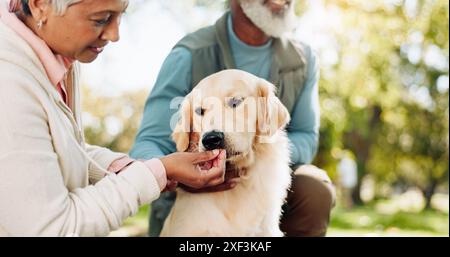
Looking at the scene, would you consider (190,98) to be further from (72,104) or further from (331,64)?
(331,64)

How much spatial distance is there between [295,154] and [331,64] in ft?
15.5

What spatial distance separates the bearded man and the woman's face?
0.86 meters

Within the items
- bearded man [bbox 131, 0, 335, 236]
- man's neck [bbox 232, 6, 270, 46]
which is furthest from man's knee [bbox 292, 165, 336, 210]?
man's neck [bbox 232, 6, 270, 46]

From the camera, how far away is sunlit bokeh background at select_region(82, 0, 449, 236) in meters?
3.72

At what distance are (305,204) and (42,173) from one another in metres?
1.42

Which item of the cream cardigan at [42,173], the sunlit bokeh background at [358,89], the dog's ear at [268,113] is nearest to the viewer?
the cream cardigan at [42,173]

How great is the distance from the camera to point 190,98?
1863 millimetres

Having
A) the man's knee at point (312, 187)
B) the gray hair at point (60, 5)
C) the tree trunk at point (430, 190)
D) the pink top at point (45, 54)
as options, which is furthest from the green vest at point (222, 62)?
Answer: the tree trunk at point (430, 190)

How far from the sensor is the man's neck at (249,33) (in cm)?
254

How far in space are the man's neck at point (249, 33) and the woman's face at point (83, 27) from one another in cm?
116

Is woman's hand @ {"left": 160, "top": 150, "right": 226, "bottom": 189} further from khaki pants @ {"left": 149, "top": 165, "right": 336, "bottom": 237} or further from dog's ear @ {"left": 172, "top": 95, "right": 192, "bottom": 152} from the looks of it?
khaki pants @ {"left": 149, "top": 165, "right": 336, "bottom": 237}

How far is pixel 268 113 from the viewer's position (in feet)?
6.12

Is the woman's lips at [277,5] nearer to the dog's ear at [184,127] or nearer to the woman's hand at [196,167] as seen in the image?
the dog's ear at [184,127]

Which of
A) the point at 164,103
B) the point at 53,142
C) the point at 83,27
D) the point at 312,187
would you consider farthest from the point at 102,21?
the point at 312,187
